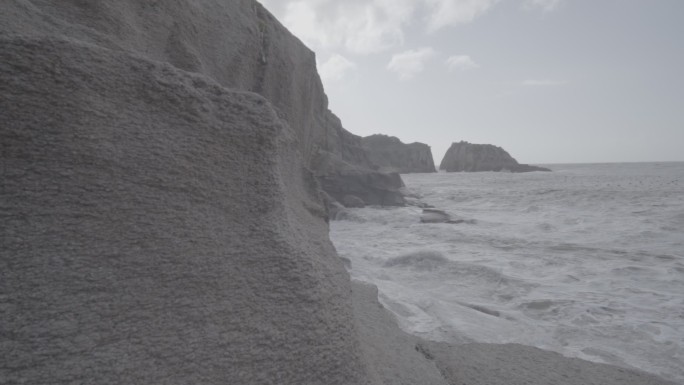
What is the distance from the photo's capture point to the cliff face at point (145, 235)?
109 centimetres

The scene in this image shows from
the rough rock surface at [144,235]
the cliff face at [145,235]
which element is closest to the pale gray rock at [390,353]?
the rough rock surface at [144,235]

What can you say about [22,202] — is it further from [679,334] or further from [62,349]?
[679,334]

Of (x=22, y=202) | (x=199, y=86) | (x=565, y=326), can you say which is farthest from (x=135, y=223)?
(x=565, y=326)

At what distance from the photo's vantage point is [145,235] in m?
1.27

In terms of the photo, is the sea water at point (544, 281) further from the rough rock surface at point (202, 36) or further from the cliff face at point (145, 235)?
the rough rock surface at point (202, 36)

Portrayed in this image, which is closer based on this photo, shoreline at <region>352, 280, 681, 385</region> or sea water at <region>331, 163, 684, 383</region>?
shoreline at <region>352, 280, 681, 385</region>

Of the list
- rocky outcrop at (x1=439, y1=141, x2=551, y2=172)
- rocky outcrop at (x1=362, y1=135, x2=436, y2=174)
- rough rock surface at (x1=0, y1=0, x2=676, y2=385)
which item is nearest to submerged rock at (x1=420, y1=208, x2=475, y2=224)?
rough rock surface at (x1=0, y1=0, x2=676, y2=385)

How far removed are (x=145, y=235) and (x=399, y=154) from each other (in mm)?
51632

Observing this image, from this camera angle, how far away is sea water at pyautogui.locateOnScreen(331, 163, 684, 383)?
133 inches

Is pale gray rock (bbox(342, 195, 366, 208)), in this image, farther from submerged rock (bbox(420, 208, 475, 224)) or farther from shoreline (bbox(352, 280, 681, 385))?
shoreline (bbox(352, 280, 681, 385))

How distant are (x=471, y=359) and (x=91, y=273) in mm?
2302

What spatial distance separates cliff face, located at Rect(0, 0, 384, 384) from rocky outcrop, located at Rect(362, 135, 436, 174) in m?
42.4

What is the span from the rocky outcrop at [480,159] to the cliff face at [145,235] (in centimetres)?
6349

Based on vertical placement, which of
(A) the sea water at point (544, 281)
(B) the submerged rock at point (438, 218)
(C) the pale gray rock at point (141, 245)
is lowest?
(A) the sea water at point (544, 281)
